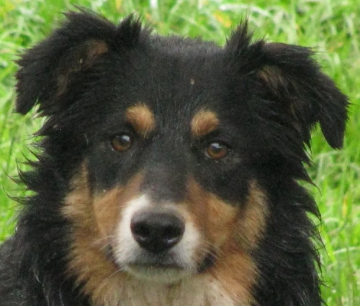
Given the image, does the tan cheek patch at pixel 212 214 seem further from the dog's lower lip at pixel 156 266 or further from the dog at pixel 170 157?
the dog's lower lip at pixel 156 266

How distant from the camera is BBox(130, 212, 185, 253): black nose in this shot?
415 cm

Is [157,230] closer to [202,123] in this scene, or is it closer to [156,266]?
[156,266]

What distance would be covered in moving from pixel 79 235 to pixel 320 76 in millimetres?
1365

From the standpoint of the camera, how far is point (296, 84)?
467 centimetres

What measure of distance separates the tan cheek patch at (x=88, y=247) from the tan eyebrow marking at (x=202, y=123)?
54cm

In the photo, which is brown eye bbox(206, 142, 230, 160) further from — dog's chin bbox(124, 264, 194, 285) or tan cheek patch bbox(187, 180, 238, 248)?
dog's chin bbox(124, 264, 194, 285)

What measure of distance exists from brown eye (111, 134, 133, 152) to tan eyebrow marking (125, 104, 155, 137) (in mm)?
63

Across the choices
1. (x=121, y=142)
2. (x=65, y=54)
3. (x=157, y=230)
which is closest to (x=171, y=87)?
(x=121, y=142)

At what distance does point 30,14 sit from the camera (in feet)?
27.3

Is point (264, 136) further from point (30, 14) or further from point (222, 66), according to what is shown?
→ point (30, 14)

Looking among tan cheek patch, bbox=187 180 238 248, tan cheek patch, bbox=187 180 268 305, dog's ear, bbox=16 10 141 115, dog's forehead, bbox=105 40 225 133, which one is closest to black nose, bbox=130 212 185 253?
tan cheek patch, bbox=187 180 238 248

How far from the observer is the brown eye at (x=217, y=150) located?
4.52 metres

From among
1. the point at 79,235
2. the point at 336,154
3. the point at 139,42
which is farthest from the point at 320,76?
the point at 336,154

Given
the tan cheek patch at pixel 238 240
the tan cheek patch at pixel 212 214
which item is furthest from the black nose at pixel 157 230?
the tan cheek patch at pixel 238 240
